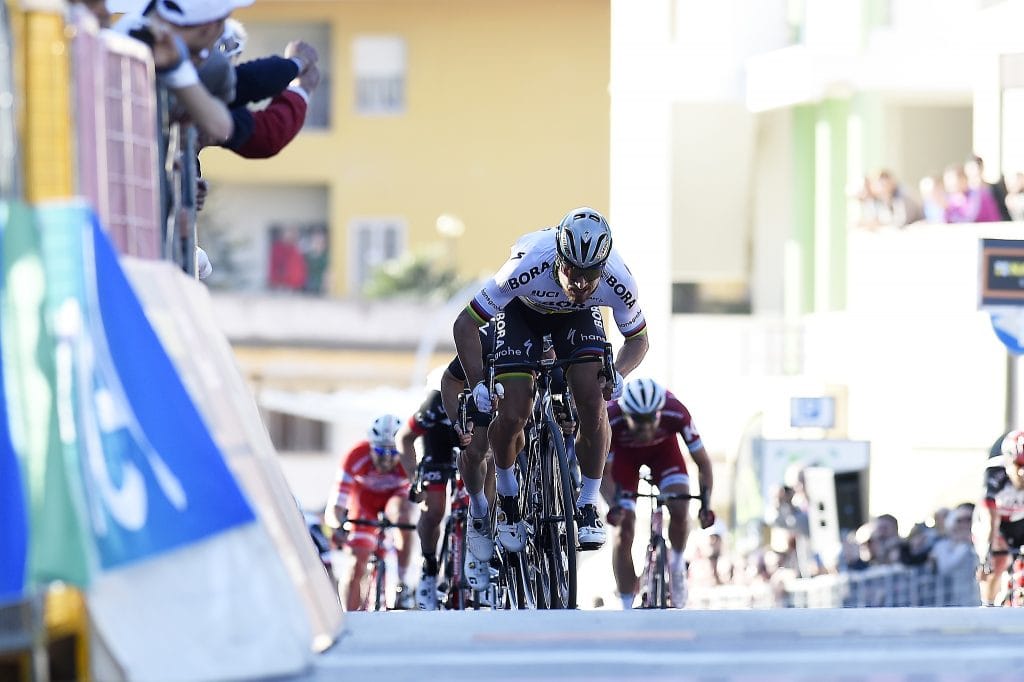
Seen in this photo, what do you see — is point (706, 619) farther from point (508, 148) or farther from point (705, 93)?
point (508, 148)

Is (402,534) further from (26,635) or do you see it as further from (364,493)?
(26,635)

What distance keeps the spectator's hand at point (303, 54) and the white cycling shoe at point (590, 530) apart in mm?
2827

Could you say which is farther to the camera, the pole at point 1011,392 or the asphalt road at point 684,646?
the pole at point 1011,392

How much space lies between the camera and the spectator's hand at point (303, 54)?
9.83m

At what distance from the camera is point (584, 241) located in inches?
427

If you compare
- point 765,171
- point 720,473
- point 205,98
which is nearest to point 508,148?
point 765,171

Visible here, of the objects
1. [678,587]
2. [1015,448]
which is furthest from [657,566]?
[1015,448]

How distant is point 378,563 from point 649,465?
112 inches

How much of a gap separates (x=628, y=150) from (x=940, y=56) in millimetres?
5385

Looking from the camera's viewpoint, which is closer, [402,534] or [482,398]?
[482,398]

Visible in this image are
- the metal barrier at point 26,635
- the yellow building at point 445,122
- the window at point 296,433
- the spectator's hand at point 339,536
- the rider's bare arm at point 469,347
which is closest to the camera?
the metal barrier at point 26,635

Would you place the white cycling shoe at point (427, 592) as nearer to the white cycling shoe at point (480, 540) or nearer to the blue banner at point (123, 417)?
the white cycling shoe at point (480, 540)

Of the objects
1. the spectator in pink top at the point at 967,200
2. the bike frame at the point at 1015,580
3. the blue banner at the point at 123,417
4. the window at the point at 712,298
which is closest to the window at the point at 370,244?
the window at the point at 712,298

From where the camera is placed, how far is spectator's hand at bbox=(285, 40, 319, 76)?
9828 mm
